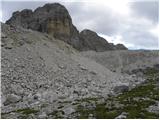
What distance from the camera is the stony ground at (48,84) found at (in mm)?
28844

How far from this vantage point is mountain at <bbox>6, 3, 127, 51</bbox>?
150 meters

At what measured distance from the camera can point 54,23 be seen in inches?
5945

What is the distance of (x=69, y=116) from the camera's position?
26391 millimetres

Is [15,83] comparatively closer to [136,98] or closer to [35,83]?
[35,83]

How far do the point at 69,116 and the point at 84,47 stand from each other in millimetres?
157755

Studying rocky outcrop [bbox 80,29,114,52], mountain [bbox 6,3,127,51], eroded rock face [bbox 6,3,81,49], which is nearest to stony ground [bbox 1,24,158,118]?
eroded rock face [bbox 6,3,81,49]

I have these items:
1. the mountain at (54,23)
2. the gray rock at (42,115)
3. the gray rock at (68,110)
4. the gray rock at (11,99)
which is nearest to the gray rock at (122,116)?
the gray rock at (68,110)

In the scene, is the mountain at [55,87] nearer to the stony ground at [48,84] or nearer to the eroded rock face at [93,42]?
the stony ground at [48,84]

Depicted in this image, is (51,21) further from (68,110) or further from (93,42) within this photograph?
(68,110)

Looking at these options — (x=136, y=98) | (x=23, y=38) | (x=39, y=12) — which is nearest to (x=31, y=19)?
(x=39, y=12)

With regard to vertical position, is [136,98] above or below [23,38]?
below

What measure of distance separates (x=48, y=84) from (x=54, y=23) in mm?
106108

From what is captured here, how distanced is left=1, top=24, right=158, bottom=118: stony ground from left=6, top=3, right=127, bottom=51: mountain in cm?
7740

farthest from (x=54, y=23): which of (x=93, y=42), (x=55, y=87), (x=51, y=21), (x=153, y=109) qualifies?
(x=153, y=109)
